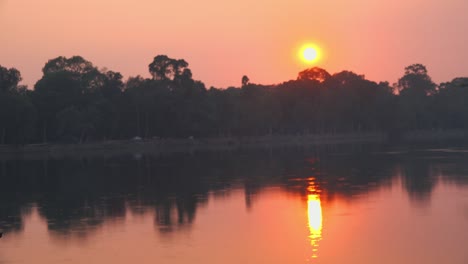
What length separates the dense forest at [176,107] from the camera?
417 ft

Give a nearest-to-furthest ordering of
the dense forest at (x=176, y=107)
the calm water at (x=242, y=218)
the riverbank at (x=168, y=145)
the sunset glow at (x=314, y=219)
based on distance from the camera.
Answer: the calm water at (x=242, y=218)
the sunset glow at (x=314, y=219)
the riverbank at (x=168, y=145)
the dense forest at (x=176, y=107)

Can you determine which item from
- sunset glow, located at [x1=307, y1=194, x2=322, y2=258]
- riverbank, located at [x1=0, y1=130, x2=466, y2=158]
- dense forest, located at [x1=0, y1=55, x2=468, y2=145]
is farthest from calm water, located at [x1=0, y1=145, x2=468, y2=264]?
dense forest, located at [x1=0, y1=55, x2=468, y2=145]

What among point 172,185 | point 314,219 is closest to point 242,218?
point 314,219

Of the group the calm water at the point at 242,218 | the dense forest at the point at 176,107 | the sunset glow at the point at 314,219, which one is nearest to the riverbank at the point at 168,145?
the dense forest at the point at 176,107

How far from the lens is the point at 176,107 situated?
13712cm

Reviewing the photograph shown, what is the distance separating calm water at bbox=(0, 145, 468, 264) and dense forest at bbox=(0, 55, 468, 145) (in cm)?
6419

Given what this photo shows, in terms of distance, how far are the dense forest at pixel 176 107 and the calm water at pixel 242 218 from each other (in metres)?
64.2

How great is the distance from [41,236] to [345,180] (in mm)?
27320

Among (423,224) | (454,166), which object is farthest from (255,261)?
(454,166)

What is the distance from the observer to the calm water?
27375 mm

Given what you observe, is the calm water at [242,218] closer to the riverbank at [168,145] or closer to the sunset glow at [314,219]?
the sunset glow at [314,219]

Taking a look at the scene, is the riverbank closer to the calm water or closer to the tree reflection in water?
the tree reflection in water

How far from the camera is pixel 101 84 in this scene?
148 m

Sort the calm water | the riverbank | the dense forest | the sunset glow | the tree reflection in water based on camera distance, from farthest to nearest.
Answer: the dense forest → the riverbank → the tree reflection in water → the sunset glow → the calm water
